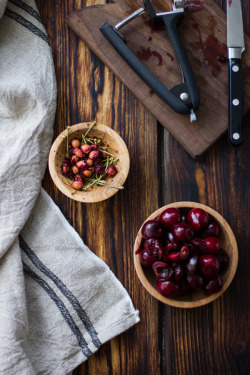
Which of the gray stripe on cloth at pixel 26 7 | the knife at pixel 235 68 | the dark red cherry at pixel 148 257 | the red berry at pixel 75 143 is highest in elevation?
the gray stripe on cloth at pixel 26 7

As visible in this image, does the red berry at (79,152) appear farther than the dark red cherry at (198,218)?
Yes

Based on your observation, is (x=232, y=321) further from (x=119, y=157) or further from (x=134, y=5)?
(x=134, y=5)

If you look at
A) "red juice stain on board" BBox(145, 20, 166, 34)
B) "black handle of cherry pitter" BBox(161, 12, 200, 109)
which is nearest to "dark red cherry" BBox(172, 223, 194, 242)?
"black handle of cherry pitter" BBox(161, 12, 200, 109)

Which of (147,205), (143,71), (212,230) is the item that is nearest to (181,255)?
(212,230)

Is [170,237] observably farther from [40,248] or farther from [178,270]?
[40,248]

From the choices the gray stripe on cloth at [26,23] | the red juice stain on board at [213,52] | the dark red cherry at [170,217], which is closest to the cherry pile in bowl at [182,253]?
the dark red cherry at [170,217]

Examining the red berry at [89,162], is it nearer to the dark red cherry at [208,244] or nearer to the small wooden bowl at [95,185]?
the small wooden bowl at [95,185]
